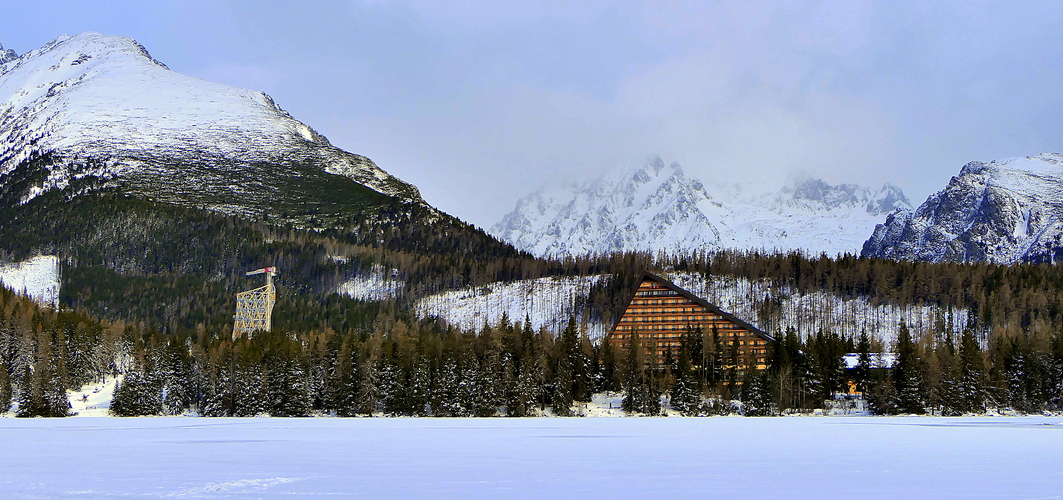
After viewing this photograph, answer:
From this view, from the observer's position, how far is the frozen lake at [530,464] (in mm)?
36938

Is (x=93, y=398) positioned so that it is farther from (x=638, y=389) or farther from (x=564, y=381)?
(x=638, y=389)

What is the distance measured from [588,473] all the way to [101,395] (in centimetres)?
11255

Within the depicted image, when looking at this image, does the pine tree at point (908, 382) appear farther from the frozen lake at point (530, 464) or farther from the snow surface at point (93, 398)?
the snow surface at point (93, 398)

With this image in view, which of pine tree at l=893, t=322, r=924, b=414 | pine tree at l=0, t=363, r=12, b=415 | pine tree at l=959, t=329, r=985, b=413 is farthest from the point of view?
pine tree at l=959, t=329, r=985, b=413

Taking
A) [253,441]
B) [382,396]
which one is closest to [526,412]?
[382,396]

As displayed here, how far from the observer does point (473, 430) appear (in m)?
81.2

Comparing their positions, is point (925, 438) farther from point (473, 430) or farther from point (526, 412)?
point (526, 412)

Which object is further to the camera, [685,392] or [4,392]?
[685,392]

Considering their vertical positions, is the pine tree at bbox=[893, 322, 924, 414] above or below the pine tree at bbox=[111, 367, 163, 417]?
above

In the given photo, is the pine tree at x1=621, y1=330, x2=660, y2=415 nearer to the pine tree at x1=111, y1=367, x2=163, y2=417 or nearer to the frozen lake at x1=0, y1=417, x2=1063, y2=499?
the frozen lake at x1=0, y1=417, x2=1063, y2=499

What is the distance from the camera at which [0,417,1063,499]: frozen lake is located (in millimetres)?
36938

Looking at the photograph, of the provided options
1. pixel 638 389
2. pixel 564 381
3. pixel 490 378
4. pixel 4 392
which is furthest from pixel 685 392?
pixel 4 392

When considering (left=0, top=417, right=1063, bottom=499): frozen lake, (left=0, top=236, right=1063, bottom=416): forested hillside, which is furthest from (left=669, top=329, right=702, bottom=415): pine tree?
(left=0, top=417, right=1063, bottom=499): frozen lake

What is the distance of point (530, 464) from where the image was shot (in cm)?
4781
